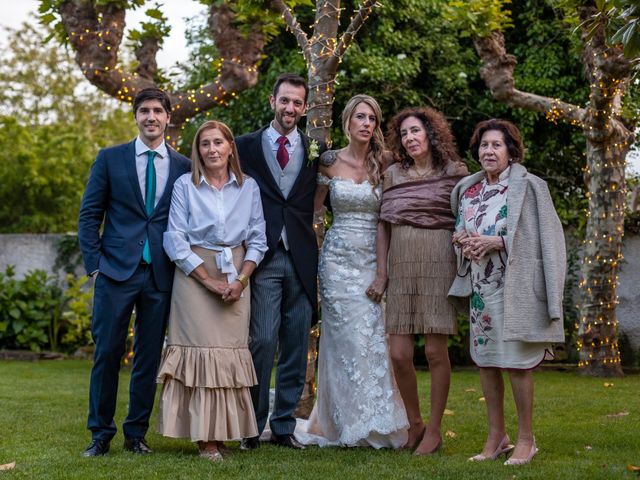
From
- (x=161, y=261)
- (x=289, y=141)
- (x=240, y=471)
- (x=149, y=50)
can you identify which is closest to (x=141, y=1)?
(x=149, y=50)

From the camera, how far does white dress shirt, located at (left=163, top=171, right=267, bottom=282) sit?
213 inches

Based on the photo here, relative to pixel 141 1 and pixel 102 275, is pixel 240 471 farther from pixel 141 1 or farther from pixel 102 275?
pixel 141 1

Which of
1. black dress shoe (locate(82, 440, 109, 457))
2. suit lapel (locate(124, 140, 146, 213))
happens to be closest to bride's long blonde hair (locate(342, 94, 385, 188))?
suit lapel (locate(124, 140, 146, 213))

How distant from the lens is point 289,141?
6.00 metres

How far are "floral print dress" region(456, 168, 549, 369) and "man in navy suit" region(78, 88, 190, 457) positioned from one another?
1.79 meters

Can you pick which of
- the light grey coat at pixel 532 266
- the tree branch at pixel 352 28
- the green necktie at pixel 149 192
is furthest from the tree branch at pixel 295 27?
the light grey coat at pixel 532 266

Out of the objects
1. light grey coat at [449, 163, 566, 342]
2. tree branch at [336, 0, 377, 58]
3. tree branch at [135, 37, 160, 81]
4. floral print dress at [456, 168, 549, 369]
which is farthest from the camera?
tree branch at [135, 37, 160, 81]

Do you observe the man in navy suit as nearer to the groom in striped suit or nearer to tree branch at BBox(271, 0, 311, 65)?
the groom in striped suit

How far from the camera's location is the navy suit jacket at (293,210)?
228 inches

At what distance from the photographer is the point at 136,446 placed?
218 inches

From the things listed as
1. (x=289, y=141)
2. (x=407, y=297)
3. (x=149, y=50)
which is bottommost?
(x=407, y=297)

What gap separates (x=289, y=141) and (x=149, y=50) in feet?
16.1

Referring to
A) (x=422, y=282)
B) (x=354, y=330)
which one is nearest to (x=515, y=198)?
(x=422, y=282)

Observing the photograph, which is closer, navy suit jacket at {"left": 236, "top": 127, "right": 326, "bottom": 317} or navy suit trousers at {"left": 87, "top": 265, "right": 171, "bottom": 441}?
navy suit trousers at {"left": 87, "top": 265, "right": 171, "bottom": 441}
